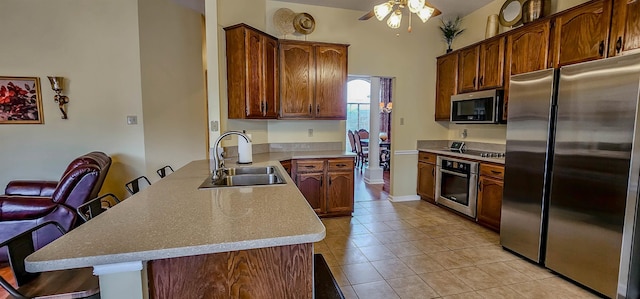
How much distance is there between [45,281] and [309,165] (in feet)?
8.89

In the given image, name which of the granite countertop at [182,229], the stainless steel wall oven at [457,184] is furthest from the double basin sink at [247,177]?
the stainless steel wall oven at [457,184]

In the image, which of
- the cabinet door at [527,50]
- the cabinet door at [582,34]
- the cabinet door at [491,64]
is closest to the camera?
the cabinet door at [582,34]

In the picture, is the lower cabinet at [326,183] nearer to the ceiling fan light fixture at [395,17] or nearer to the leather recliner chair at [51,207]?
the ceiling fan light fixture at [395,17]

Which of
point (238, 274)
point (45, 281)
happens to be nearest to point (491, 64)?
point (238, 274)

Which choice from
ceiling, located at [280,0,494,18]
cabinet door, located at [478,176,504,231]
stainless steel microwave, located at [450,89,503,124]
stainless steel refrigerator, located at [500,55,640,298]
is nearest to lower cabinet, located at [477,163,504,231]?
cabinet door, located at [478,176,504,231]

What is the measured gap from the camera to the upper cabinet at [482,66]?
11.3 ft

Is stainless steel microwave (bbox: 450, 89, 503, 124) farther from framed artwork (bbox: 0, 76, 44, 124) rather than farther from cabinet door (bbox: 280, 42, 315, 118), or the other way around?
framed artwork (bbox: 0, 76, 44, 124)

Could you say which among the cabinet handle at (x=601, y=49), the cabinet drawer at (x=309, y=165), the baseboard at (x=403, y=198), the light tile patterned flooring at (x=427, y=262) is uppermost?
the cabinet handle at (x=601, y=49)

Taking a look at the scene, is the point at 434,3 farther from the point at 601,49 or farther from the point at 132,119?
the point at 132,119

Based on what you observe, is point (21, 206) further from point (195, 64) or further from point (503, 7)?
point (503, 7)

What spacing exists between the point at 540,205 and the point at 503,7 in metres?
2.53

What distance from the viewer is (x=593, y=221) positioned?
2061 mm

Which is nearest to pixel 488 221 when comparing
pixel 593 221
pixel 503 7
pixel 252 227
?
pixel 593 221

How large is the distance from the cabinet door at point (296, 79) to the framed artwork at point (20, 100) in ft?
10.5
